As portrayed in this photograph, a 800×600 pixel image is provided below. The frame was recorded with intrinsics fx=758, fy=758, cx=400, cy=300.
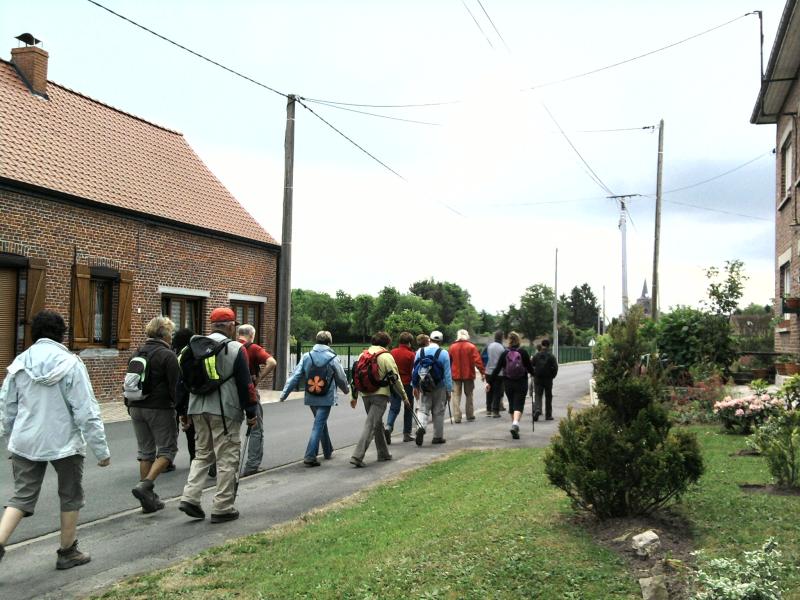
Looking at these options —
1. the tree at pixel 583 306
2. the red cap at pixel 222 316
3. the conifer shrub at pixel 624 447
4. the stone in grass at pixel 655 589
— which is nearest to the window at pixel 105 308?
the red cap at pixel 222 316

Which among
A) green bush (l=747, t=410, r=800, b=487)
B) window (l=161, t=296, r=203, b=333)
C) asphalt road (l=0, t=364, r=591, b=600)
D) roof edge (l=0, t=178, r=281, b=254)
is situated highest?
roof edge (l=0, t=178, r=281, b=254)

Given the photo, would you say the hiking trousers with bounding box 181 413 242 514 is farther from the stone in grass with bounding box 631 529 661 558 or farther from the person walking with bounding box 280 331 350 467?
the stone in grass with bounding box 631 529 661 558

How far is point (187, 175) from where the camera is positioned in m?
23.9

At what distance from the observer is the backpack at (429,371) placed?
11.9m

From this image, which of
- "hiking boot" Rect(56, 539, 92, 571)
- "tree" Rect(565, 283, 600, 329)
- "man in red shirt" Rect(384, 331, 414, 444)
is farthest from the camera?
"tree" Rect(565, 283, 600, 329)

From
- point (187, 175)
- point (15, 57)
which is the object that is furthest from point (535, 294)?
point (15, 57)

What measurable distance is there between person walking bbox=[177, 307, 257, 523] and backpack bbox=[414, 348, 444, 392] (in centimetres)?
520

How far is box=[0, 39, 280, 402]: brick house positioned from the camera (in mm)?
16266

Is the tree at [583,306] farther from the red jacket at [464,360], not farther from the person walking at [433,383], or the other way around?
the person walking at [433,383]

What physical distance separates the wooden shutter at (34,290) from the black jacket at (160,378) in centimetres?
990

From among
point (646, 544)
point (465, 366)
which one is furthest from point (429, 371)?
point (646, 544)

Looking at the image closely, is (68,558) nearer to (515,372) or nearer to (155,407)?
(155,407)

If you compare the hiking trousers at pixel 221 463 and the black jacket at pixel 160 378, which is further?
the black jacket at pixel 160 378

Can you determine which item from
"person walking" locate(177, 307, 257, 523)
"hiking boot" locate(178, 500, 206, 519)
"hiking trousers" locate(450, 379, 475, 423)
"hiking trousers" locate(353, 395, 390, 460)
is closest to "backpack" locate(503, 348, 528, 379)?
"hiking trousers" locate(450, 379, 475, 423)
